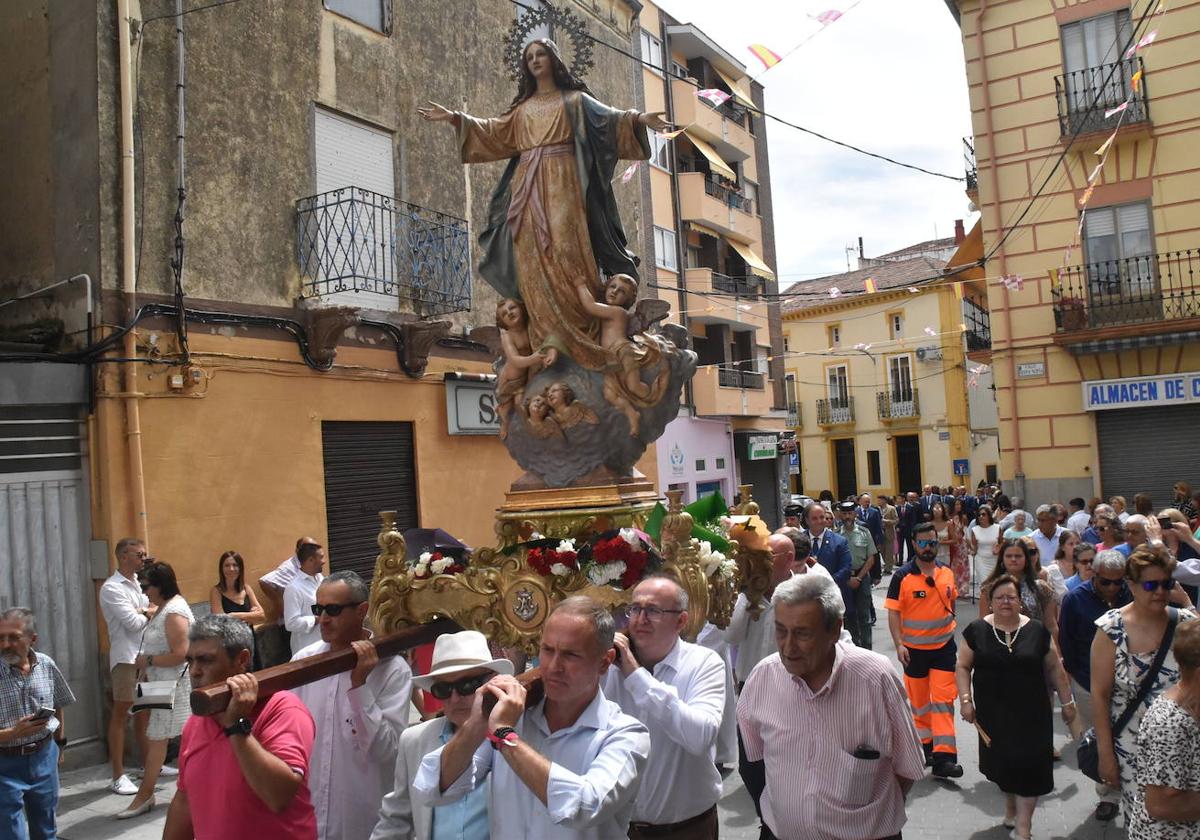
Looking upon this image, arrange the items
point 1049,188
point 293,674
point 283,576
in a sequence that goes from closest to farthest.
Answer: point 293,674
point 283,576
point 1049,188

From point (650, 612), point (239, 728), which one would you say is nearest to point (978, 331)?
point (650, 612)

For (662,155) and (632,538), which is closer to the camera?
(632,538)

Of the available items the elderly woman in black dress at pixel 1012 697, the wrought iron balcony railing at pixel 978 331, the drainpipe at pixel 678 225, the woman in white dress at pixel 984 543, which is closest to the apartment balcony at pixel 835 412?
→ the wrought iron balcony railing at pixel 978 331

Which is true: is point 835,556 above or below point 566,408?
below

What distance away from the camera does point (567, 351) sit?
22.6 ft

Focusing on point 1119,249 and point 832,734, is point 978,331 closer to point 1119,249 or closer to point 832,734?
point 1119,249

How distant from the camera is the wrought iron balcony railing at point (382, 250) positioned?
440 inches

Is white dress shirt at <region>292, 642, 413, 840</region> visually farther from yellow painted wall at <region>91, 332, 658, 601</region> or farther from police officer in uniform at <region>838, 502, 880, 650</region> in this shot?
yellow painted wall at <region>91, 332, 658, 601</region>

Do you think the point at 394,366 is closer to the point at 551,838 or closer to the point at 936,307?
the point at 551,838

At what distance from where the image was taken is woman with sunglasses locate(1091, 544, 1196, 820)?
15.3 ft

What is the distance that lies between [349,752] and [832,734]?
6.03 feet

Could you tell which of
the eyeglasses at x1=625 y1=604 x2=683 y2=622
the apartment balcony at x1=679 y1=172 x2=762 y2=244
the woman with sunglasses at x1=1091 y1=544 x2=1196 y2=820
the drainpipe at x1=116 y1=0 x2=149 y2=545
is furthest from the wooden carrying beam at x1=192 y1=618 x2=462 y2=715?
the apartment balcony at x1=679 y1=172 x2=762 y2=244

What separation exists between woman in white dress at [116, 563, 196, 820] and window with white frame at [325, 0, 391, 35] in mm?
7395

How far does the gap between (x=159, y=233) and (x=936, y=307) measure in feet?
110
